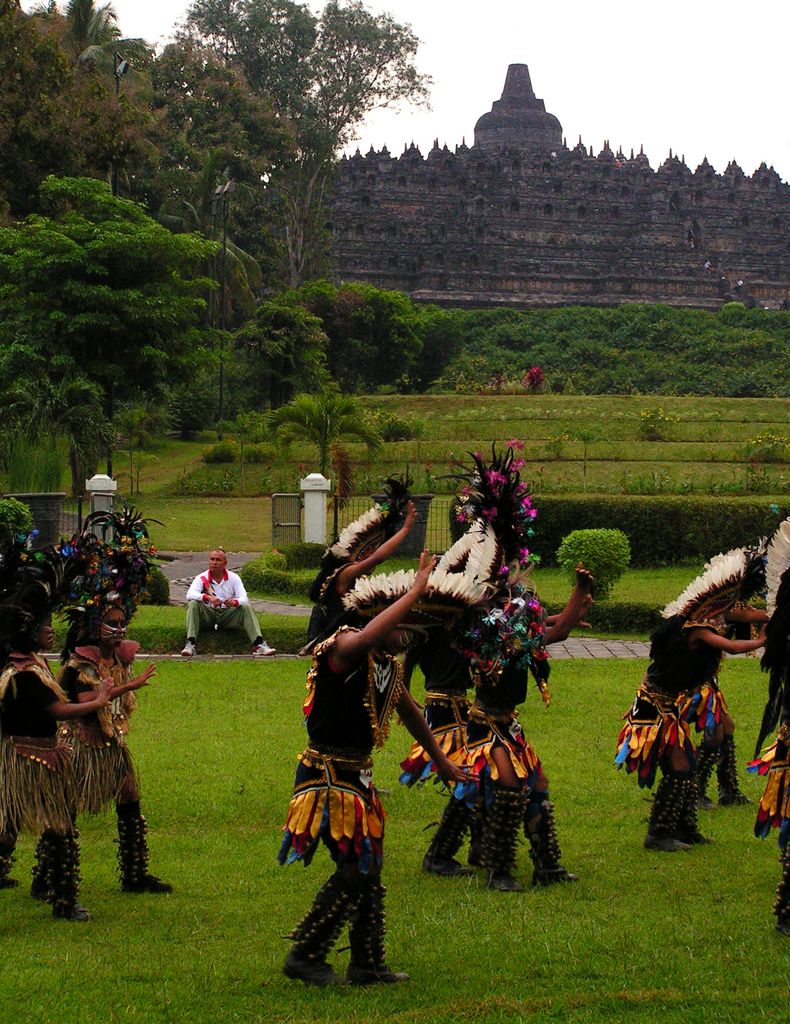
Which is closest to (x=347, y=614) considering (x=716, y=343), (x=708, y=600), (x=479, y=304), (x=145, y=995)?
(x=145, y=995)

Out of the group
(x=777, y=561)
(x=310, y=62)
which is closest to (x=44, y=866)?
(x=777, y=561)

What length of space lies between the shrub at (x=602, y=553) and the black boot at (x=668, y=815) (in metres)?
8.47

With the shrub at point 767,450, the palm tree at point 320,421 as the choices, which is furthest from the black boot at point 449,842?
the shrub at point 767,450

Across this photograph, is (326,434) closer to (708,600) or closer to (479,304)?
(708,600)

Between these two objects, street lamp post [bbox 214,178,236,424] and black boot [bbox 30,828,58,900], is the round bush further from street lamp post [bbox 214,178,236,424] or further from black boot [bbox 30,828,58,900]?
black boot [bbox 30,828,58,900]

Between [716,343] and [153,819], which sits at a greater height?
[716,343]

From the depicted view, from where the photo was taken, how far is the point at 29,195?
30.7 m

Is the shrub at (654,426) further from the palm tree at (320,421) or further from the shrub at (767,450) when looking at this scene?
the palm tree at (320,421)

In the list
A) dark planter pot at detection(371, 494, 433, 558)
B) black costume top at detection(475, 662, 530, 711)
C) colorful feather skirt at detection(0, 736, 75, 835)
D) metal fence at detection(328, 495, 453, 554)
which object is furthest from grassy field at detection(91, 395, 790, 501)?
colorful feather skirt at detection(0, 736, 75, 835)

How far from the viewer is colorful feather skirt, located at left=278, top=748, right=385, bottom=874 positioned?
16.0 ft

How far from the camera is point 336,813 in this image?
16.1 ft

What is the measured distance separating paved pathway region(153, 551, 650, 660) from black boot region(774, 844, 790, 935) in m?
7.50

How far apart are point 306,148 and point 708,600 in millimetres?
49160

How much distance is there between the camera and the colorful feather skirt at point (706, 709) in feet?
23.4
